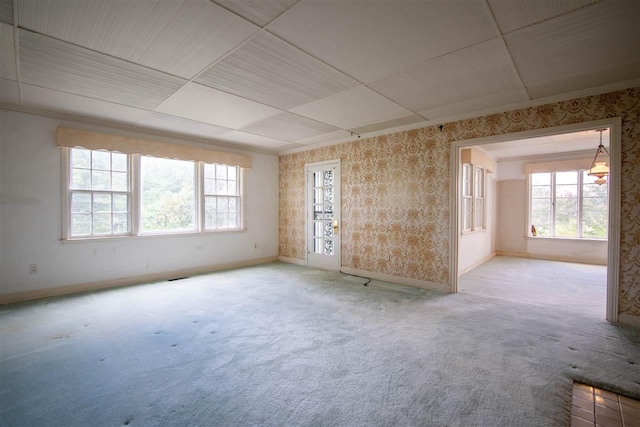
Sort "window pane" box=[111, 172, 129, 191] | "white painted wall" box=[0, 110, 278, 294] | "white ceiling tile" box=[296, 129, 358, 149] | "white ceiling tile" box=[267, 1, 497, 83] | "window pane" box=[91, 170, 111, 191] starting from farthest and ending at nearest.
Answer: "white ceiling tile" box=[296, 129, 358, 149] → "window pane" box=[111, 172, 129, 191] → "window pane" box=[91, 170, 111, 191] → "white painted wall" box=[0, 110, 278, 294] → "white ceiling tile" box=[267, 1, 497, 83]

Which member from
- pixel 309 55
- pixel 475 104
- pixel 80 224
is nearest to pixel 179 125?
pixel 80 224

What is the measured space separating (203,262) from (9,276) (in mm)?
2502

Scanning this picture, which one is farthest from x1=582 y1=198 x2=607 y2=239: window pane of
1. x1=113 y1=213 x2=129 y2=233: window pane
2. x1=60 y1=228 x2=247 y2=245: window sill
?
x1=113 y1=213 x2=129 y2=233: window pane

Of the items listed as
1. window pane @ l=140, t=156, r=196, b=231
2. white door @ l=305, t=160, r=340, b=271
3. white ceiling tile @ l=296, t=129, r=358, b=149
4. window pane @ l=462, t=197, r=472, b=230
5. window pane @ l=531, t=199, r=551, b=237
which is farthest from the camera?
window pane @ l=531, t=199, r=551, b=237

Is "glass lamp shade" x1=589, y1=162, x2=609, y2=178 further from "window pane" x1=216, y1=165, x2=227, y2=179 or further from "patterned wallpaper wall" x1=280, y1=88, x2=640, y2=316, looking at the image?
"window pane" x1=216, y1=165, x2=227, y2=179

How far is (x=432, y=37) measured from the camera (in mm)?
Answer: 2197

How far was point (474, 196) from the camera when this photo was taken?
20.1 ft

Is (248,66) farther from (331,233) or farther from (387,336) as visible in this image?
(331,233)

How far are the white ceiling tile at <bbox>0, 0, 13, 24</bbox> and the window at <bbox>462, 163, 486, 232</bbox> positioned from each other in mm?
6132

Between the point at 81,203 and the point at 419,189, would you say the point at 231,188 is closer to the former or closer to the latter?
the point at 81,203

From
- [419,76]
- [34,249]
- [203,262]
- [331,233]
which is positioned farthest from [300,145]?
[34,249]

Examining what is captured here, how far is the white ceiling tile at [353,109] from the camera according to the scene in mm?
3357

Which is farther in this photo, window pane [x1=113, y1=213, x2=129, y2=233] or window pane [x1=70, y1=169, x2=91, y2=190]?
window pane [x1=113, y1=213, x2=129, y2=233]

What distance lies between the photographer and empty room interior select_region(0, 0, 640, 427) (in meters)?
1.92
